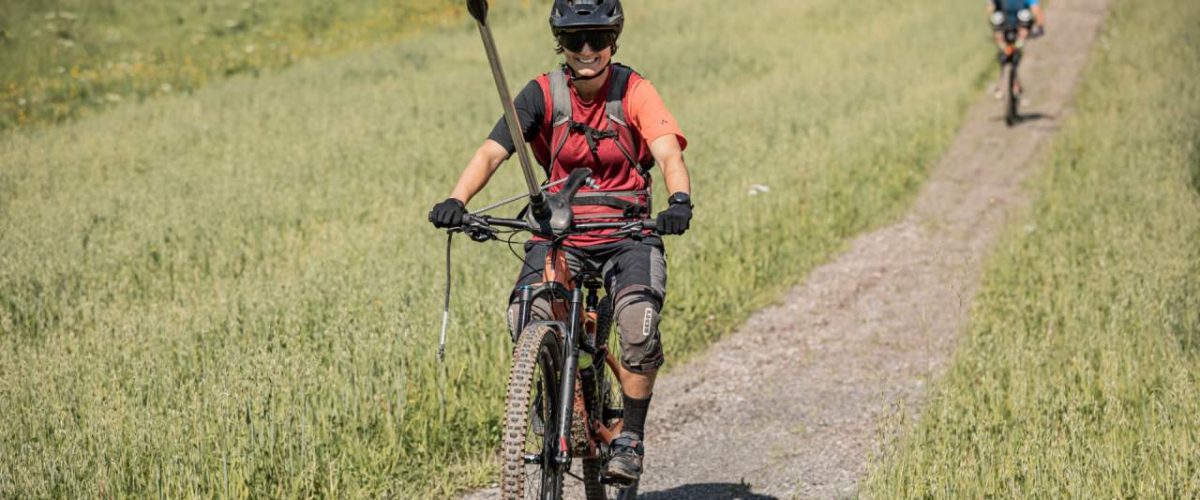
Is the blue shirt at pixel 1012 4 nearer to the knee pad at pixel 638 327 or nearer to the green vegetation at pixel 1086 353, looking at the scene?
the green vegetation at pixel 1086 353

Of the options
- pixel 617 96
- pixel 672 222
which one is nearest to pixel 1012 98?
pixel 617 96

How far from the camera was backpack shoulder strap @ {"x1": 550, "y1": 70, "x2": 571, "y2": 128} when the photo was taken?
5.07 meters

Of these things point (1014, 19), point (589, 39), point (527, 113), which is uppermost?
point (589, 39)

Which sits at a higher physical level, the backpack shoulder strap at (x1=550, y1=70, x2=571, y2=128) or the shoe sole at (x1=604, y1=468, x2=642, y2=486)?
the backpack shoulder strap at (x1=550, y1=70, x2=571, y2=128)

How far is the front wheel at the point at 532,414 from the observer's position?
407cm

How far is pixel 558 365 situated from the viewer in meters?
4.59

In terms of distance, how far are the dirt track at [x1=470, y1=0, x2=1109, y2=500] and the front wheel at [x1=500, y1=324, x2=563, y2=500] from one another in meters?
1.61

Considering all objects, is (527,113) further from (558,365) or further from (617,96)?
(558,365)

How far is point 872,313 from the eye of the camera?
9297 mm

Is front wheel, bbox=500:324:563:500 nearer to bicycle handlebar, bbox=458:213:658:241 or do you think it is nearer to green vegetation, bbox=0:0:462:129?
bicycle handlebar, bbox=458:213:658:241

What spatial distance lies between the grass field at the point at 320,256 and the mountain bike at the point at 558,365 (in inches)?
51.2

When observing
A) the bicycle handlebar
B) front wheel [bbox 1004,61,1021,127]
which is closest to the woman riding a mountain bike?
the bicycle handlebar

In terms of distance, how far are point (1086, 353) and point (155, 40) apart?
23.1m

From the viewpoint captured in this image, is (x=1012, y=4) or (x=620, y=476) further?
(x=1012, y=4)
